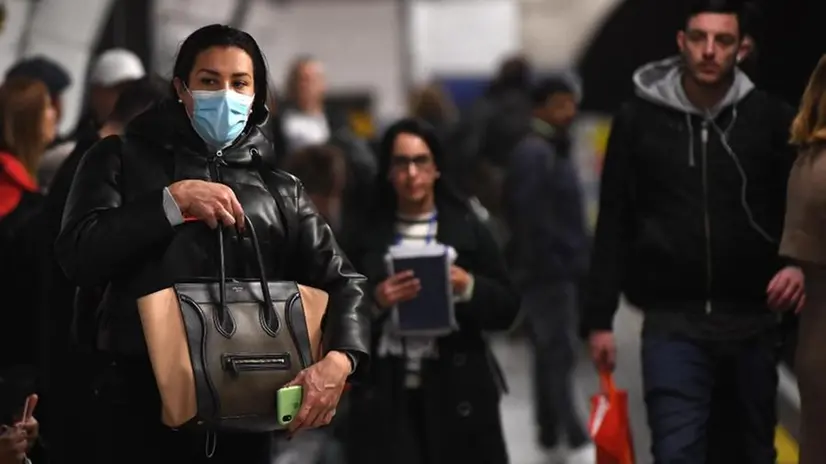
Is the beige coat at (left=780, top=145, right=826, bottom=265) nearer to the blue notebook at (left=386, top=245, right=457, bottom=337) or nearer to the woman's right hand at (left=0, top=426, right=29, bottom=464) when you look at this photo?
the blue notebook at (left=386, top=245, right=457, bottom=337)

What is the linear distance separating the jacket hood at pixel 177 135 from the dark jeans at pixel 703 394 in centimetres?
185

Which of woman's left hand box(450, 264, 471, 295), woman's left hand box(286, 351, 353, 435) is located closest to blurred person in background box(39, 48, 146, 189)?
woman's left hand box(450, 264, 471, 295)

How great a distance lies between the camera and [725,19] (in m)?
6.37

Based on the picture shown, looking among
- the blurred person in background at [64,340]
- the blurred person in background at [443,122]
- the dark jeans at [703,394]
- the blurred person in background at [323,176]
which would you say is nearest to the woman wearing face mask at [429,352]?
the dark jeans at [703,394]

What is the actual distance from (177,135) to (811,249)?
6.49 ft

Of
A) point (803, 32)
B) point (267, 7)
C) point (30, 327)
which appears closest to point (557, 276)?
point (803, 32)

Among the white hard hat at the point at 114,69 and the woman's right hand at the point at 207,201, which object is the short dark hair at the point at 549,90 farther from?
the woman's right hand at the point at 207,201

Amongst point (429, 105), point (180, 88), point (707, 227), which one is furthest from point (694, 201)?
point (429, 105)

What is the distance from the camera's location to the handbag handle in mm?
4719

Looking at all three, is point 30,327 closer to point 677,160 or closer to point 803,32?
point 677,160

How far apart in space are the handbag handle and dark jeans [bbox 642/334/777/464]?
1837mm

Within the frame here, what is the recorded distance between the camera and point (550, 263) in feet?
34.1

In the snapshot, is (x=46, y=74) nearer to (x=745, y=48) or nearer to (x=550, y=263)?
(x=745, y=48)

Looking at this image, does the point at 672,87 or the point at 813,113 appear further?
the point at 672,87
